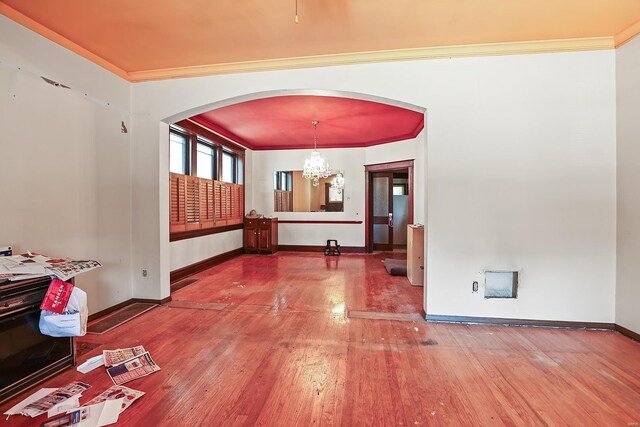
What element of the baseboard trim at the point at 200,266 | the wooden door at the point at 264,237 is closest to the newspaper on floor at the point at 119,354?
the baseboard trim at the point at 200,266

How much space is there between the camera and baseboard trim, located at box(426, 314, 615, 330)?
282 centimetres

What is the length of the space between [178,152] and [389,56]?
12.2 feet

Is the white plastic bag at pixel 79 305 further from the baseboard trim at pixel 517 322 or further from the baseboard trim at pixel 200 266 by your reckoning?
the baseboard trim at pixel 517 322

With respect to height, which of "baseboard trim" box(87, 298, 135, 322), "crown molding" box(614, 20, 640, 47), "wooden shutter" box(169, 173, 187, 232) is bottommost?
"baseboard trim" box(87, 298, 135, 322)

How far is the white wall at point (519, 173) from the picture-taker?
2811 mm

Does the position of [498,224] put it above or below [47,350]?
above

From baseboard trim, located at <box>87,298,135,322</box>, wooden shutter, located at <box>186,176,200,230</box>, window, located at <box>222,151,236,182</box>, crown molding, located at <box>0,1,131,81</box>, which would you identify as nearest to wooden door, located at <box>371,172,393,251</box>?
window, located at <box>222,151,236,182</box>

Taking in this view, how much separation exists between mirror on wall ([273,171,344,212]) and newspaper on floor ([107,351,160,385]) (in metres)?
5.53

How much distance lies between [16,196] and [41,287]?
963mm

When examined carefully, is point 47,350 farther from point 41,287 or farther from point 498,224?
point 498,224

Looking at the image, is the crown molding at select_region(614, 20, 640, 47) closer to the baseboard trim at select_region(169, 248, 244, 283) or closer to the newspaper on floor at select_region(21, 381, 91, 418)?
the newspaper on floor at select_region(21, 381, 91, 418)

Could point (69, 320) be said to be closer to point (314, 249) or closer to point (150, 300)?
point (150, 300)

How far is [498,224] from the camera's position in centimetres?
294

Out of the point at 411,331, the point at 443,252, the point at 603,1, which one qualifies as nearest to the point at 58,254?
the point at 411,331
